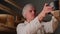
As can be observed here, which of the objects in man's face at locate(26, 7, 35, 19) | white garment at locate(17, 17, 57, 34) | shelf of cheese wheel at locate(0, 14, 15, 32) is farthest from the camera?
shelf of cheese wheel at locate(0, 14, 15, 32)

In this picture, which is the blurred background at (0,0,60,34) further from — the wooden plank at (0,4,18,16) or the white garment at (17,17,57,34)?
the white garment at (17,17,57,34)

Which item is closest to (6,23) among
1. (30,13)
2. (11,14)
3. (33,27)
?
(11,14)

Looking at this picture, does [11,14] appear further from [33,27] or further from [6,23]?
[33,27]

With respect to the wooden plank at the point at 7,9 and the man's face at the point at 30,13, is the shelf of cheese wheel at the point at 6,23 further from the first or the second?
the man's face at the point at 30,13

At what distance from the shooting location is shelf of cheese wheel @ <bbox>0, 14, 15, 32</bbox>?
1800 millimetres

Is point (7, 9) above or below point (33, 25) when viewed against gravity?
above

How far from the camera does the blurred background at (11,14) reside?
71.4 inches

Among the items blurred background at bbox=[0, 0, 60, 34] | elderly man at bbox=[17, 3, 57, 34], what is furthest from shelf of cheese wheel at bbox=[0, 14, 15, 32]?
elderly man at bbox=[17, 3, 57, 34]

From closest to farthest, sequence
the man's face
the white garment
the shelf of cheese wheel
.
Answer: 1. the white garment
2. the man's face
3. the shelf of cheese wheel

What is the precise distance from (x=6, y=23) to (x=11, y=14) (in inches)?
4.5

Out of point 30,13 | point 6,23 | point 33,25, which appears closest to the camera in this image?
point 33,25

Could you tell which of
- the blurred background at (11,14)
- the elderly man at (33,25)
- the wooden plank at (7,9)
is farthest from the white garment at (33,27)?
the wooden plank at (7,9)

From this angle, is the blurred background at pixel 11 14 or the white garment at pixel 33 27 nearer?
the white garment at pixel 33 27

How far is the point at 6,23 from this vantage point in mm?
1815
